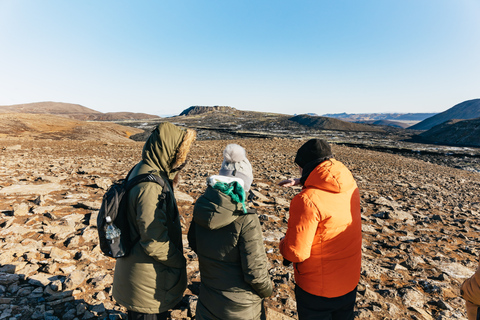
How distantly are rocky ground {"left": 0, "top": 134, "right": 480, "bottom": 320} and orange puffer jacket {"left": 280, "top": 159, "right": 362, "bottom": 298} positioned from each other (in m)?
1.25

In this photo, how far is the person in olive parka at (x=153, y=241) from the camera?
1.98 metres

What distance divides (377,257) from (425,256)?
96cm

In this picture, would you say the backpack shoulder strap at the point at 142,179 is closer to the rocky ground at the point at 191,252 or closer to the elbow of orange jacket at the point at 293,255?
the elbow of orange jacket at the point at 293,255

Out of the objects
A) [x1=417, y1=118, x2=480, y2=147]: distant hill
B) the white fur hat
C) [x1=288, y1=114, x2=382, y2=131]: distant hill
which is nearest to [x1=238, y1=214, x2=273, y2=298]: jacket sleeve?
the white fur hat

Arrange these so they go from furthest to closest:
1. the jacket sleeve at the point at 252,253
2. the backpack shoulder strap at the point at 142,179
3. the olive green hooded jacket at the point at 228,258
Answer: the backpack shoulder strap at the point at 142,179
the jacket sleeve at the point at 252,253
the olive green hooded jacket at the point at 228,258

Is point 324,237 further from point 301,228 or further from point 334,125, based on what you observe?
point 334,125

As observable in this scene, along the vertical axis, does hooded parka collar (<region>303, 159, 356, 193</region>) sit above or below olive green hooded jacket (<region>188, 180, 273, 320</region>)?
above

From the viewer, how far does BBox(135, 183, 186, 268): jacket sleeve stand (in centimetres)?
196

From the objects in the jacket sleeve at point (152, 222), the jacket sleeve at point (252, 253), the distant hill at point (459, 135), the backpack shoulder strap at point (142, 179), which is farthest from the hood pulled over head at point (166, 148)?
the distant hill at point (459, 135)

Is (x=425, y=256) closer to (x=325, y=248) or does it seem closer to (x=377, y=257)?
(x=377, y=257)

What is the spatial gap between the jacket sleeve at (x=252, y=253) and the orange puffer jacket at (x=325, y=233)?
255 millimetres

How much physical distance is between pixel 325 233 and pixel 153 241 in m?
1.44

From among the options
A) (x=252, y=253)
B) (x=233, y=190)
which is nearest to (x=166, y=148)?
(x=233, y=190)

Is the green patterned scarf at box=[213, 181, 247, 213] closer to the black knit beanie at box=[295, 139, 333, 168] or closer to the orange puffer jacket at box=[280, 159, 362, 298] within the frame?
the orange puffer jacket at box=[280, 159, 362, 298]
